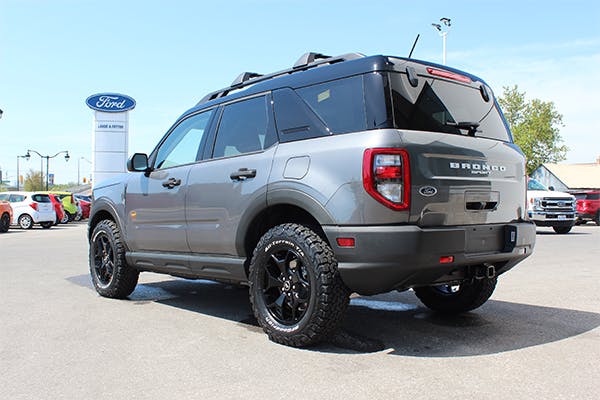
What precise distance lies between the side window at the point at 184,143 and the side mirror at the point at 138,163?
122mm

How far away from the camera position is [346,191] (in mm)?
3777

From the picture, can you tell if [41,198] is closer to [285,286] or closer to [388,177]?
[285,286]

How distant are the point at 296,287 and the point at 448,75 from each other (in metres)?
1.99

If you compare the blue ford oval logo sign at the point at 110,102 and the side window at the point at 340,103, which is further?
the blue ford oval logo sign at the point at 110,102

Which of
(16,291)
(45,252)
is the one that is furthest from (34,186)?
(16,291)

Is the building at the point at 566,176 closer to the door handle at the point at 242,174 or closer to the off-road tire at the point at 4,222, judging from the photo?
the off-road tire at the point at 4,222

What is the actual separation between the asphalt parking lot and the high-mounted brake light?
2.00m

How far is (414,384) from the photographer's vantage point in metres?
3.33

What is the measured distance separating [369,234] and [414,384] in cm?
94

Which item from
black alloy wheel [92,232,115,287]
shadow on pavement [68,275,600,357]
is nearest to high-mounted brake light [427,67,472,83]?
shadow on pavement [68,275,600,357]

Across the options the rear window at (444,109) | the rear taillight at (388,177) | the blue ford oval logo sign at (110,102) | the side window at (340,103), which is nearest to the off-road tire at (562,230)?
the rear window at (444,109)

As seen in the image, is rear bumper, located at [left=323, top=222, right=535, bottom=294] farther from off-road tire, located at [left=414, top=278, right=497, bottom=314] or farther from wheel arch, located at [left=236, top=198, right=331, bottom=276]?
off-road tire, located at [left=414, top=278, right=497, bottom=314]

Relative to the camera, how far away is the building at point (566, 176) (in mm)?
62250

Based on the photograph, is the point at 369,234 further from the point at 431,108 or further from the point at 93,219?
the point at 93,219
